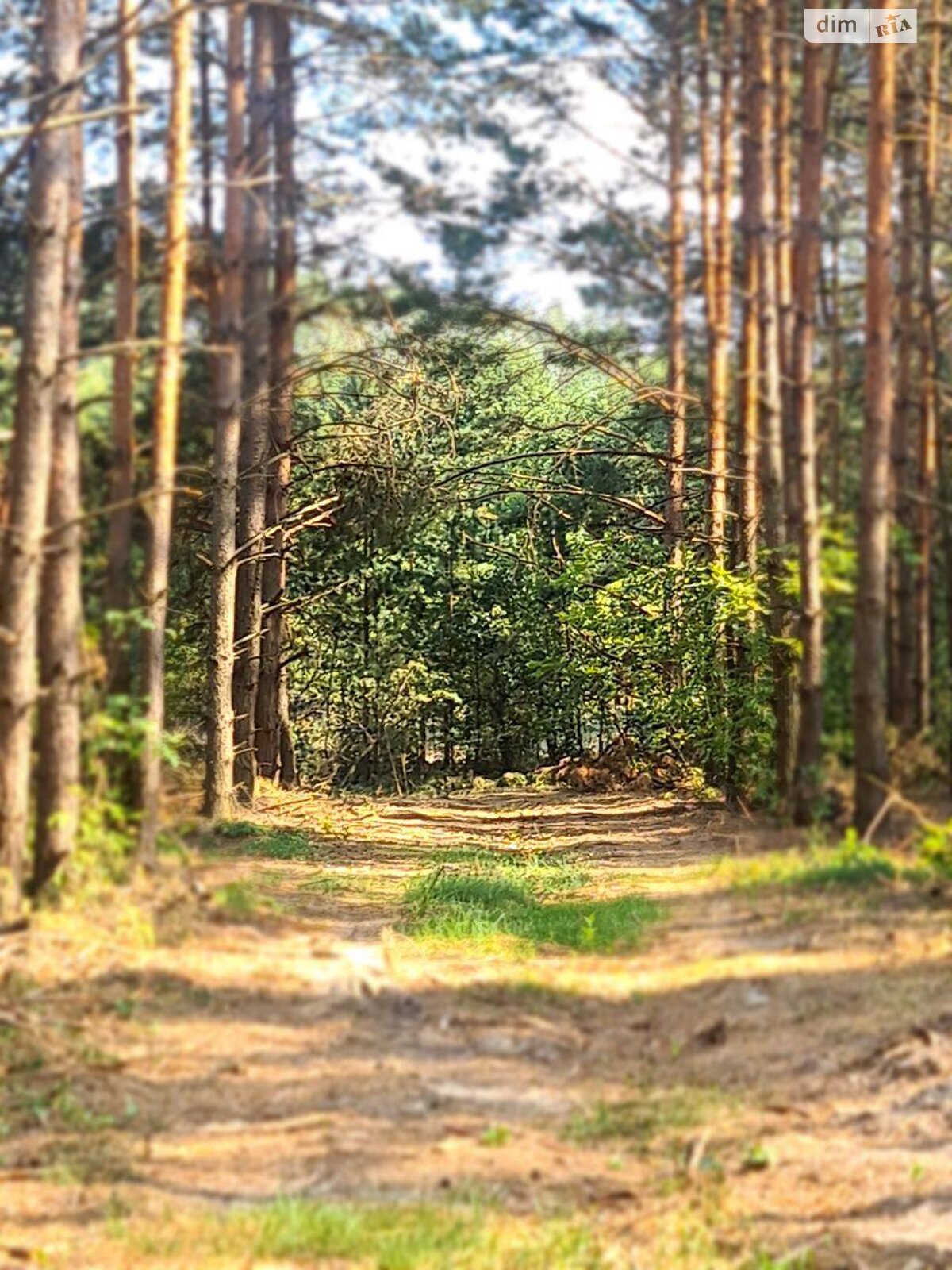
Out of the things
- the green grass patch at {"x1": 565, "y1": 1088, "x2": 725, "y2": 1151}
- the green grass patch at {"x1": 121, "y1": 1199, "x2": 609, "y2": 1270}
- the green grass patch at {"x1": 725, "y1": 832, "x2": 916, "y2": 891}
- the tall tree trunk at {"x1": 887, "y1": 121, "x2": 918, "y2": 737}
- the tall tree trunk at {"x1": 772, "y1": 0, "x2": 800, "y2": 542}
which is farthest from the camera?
the tall tree trunk at {"x1": 772, "y1": 0, "x2": 800, "y2": 542}

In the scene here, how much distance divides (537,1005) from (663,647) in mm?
4102

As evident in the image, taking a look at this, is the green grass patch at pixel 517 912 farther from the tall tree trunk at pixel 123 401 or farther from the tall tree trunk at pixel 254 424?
the tall tree trunk at pixel 123 401

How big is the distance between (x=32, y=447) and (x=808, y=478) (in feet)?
10.5

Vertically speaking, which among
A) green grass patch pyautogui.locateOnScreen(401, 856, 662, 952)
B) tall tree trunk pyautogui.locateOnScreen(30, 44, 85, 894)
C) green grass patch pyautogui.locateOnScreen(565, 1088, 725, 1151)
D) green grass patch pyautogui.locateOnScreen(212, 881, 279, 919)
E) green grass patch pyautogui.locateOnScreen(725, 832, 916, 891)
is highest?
tall tree trunk pyautogui.locateOnScreen(30, 44, 85, 894)

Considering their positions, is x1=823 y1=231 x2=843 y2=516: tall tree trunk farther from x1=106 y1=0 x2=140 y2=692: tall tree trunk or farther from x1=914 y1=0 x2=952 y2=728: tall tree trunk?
x1=106 y1=0 x2=140 y2=692: tall tree trunk

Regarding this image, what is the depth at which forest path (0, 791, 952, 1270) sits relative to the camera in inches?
177

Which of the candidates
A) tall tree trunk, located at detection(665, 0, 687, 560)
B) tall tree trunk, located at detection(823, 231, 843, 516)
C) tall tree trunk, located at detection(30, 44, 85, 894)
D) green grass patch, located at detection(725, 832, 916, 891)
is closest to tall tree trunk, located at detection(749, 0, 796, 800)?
tall tree trunk, located at detection(823, 231, 843, 516)

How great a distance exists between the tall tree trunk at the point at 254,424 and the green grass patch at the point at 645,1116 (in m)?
3.48

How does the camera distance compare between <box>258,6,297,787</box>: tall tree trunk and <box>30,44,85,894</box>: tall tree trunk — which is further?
<box>258,6,297,787</box>: tall tree trunk

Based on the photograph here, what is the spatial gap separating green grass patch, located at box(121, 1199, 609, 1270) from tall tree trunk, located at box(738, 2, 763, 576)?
3805 millimetres

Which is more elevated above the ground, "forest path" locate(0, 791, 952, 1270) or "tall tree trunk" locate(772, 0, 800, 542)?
"tall tree trunk" locate(772, 0, 800, 542)

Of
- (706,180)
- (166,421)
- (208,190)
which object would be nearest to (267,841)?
(166,421)

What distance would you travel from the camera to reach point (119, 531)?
232 inches

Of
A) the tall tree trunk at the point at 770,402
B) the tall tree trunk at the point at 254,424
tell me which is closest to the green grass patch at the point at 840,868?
the tall tree trunk at the point at 770,402
